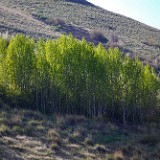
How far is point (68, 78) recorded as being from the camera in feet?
139

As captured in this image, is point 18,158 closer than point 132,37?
Yes

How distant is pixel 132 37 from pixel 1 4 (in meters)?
37.8

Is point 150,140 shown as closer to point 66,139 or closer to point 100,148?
point 100,148

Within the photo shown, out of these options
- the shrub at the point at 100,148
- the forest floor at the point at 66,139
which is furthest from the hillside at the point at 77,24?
the shrub at the point at 100,148

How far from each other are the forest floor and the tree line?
4.87 m

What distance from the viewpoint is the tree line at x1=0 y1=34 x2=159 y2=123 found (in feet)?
135

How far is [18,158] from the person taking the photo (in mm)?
22094

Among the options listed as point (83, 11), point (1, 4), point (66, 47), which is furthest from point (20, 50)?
point (83, 11)

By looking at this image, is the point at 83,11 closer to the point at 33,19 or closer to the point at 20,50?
the point at 33,19

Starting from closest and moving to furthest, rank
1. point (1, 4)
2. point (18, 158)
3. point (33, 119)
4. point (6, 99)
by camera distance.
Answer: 1. point (18, 158)
2. point (33, 119)
3. point (6, 99)
4. point (1, 4)

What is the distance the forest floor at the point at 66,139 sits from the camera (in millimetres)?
24766

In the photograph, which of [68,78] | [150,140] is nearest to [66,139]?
[150,140]

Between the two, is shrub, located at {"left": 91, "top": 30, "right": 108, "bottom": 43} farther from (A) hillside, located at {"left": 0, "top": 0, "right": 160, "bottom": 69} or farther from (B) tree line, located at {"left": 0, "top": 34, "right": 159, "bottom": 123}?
(B) tree line, located at {"left": 0, "top": 34, "right": 159, "bottom": 123}

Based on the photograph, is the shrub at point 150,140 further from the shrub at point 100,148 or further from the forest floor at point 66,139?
the shrub at point 100,148
